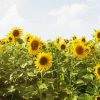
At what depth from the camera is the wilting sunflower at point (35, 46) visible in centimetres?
700

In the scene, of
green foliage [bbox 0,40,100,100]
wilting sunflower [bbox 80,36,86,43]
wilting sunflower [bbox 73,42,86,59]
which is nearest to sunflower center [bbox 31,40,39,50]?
green foliage [bbox 0,40,100,100]

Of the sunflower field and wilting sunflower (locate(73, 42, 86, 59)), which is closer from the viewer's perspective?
the sunflower field

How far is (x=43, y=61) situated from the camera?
6703 millimetres

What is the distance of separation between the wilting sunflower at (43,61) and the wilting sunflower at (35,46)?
0.96ft

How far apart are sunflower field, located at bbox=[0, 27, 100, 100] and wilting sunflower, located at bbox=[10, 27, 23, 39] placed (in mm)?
439

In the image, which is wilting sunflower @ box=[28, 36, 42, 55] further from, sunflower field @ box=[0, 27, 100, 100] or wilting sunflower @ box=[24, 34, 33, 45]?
wilting sunflower @ box=[24, 34, 33, 45]

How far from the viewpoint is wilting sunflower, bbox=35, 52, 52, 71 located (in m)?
6.61

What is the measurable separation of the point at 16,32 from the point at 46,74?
1458mm

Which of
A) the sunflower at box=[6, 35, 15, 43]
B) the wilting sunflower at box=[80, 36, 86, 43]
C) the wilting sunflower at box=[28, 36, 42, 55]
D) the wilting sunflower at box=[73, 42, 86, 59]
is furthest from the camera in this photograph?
the wilting sunflower at box=[80, 36, 86, 43]

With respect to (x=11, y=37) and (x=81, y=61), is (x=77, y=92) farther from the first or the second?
(x=11, y=37)

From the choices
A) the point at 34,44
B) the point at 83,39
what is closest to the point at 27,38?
the point at 34,44

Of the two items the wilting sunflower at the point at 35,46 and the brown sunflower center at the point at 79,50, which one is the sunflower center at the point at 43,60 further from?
the brown sunflower center at the point at 79,50

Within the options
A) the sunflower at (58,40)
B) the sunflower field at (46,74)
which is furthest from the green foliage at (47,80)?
the sunflower at (58,40)

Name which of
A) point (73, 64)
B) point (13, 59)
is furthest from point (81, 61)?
point (13, 59)
